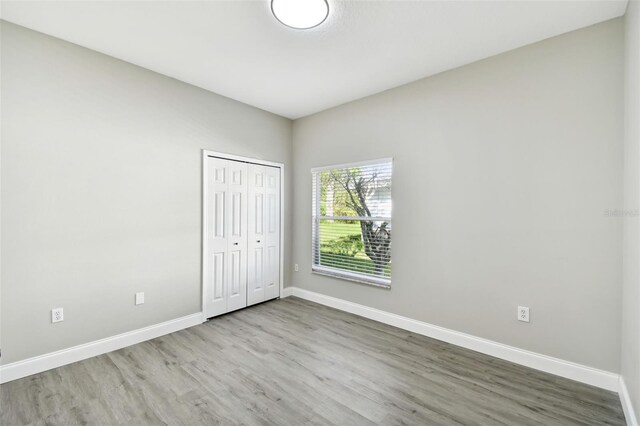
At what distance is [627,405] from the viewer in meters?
1.84

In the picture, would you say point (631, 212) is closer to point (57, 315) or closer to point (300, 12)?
point (300, 12)

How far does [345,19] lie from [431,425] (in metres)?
2.84

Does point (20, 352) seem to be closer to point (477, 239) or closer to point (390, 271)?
point (390, 271)

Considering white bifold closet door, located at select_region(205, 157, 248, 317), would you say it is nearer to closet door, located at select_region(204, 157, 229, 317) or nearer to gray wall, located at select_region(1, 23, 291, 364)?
closet door, located at select_region(204, 157, 229, 317)

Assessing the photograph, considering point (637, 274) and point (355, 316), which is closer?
point (637, 274)

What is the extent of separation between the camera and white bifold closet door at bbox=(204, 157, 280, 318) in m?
3.51

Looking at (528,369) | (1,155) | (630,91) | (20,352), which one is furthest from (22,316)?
(630,91)

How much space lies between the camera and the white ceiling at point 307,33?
2.05m

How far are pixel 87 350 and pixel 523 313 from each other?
3.84 metres

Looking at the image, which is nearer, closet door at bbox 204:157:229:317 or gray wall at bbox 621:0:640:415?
gray wall at bbox 621:0:640:415

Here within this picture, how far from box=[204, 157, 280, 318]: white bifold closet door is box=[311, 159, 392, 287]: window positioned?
65 cm

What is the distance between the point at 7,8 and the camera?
2072mm

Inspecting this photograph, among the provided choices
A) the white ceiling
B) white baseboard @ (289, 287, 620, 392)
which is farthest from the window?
the white ceiling

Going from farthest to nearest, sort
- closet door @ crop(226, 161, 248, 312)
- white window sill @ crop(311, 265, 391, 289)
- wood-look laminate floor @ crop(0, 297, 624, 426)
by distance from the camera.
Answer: closet door @ crop(226, 161, 248, 312), white window sill @ crop(311, 265, 391, 289), wood-look laminate floor @ crop(0, 297, 624, 426)
